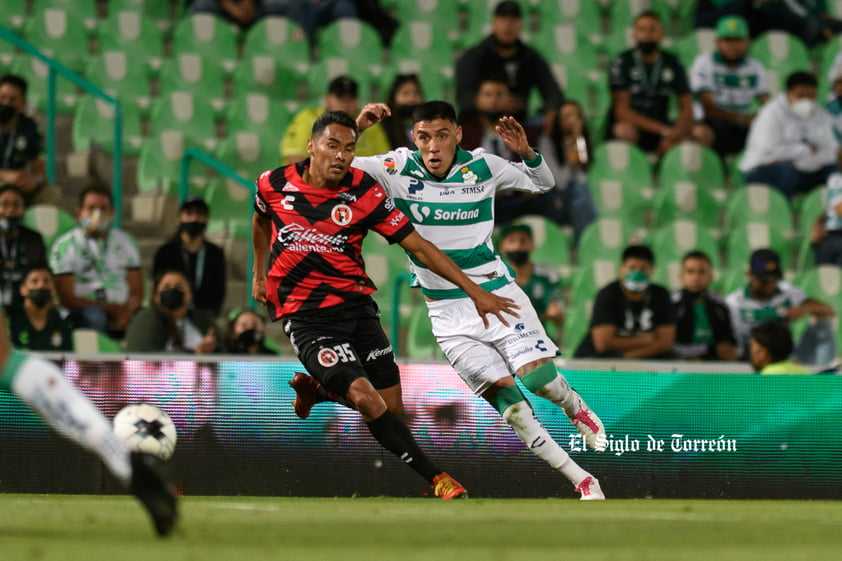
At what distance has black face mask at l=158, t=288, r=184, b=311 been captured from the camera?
994 centimetres

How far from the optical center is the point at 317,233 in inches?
283

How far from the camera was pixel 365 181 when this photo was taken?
23.8 feet

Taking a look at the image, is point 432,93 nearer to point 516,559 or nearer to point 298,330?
point 298,330

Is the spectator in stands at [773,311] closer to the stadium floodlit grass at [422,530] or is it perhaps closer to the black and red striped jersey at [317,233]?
the stadium floodlit grass at [422,530]

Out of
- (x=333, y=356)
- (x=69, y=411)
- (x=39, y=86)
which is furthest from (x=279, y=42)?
(x=69, y=411)

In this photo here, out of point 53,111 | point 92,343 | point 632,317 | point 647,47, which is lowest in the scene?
point 92,343

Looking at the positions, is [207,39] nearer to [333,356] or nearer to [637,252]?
[637,252]

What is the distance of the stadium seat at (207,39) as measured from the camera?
13.8 meters

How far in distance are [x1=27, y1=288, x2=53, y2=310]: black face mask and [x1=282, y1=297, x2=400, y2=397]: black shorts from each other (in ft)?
10.1

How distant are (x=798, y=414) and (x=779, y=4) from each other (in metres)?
7.93

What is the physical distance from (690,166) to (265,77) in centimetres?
430

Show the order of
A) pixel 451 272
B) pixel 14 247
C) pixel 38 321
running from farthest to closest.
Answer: pixel 14 247 < pixel 38 321 < pixel 451 272

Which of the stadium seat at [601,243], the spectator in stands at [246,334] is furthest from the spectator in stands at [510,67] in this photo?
the spectator in stands at [246,334]

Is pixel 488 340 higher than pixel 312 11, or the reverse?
pixel 312 11
